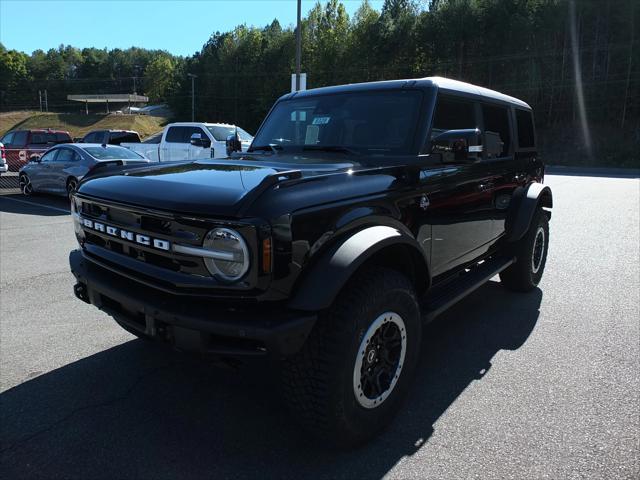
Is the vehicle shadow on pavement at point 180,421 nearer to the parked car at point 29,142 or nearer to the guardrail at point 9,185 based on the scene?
the guardrail at point 9,185

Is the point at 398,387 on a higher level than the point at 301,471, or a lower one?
higher

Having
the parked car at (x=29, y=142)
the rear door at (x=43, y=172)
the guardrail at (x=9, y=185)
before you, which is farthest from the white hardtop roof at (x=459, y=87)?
the parked car at (x=29, y=142)

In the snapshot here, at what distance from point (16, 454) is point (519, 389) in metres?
3.01

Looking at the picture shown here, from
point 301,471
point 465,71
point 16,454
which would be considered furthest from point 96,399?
point 465,71

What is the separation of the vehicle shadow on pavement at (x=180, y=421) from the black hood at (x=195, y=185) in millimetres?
1163

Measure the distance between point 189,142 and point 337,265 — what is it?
46.0 ft

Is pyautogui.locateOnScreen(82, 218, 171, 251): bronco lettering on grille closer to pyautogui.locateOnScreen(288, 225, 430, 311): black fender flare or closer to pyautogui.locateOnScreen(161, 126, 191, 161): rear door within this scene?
pyautogui.locateOnScreen(288, 225, 430, 311): black fender flare

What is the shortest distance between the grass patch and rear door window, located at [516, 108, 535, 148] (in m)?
71.0

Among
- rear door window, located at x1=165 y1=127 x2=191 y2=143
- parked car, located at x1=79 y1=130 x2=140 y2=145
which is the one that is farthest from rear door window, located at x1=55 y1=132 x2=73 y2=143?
rear door window, located at x1=165 y1=127 x2=191 y2=143

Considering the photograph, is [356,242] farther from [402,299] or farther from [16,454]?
[16,454]

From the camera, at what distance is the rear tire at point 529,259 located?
5.01 m

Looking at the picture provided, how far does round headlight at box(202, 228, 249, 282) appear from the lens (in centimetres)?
220

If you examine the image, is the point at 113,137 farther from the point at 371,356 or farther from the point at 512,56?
the point at 512,56

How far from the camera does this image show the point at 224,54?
3051 inches
